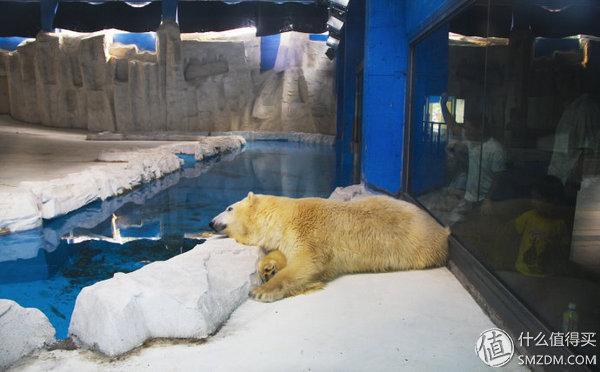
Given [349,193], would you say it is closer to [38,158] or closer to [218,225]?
[218,225]

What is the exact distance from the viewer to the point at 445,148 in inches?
180

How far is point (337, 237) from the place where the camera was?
337 cm

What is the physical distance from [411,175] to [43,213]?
17.0ft

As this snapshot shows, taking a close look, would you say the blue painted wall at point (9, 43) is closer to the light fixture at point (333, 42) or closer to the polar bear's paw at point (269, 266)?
the light fixture at point (333, 42)

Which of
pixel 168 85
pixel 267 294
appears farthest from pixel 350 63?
pixel 168 85

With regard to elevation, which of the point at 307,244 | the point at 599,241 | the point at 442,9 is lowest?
the point at 307,244

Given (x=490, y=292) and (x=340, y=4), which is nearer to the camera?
(x=490, y=292)

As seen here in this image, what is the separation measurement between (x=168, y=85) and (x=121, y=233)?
57.4 feet

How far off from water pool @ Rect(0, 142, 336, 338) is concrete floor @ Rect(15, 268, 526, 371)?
1.59 metres

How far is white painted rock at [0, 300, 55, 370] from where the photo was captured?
7.29 ft

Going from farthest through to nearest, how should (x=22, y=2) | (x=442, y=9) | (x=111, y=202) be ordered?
(x=22, y=2)
(x=111, y=202)
(x=442, y=9)

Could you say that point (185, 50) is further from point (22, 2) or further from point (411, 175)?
point (411, 175)

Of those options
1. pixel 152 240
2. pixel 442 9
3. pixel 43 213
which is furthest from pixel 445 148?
pixel 43 213

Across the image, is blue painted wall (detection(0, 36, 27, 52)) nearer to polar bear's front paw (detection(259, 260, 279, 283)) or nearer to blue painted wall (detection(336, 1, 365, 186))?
blue painted wall (detection(336, 1, 365, 186))
